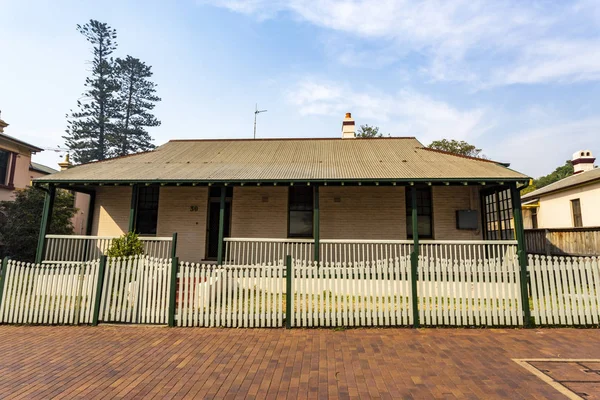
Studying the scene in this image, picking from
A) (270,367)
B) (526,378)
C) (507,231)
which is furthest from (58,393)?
(507,231)

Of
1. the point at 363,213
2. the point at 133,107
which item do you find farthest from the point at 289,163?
the point at 133,107

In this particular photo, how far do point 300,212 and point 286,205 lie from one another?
0.58 metres

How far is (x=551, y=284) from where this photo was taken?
5.89m

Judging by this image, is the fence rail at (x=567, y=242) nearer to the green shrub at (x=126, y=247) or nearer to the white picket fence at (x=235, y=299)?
the white picket fence at (x=235, y=299)

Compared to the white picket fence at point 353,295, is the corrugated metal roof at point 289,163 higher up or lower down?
higher up

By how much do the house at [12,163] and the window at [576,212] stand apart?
30187 mm

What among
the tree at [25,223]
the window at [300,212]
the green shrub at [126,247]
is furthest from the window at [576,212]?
the tree at [25,223]

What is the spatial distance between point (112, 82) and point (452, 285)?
1702 inches

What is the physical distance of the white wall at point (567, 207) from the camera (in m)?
14.2

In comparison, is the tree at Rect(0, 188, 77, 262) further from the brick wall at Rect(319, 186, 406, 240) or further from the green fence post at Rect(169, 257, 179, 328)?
the brick wall at Rect(319, 186, 406, 240)

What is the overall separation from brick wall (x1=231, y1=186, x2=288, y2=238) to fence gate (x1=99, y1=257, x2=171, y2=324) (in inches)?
187

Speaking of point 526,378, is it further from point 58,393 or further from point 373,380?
point 58,393

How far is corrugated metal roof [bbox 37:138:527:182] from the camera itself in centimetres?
918

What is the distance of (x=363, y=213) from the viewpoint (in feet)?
34.8
